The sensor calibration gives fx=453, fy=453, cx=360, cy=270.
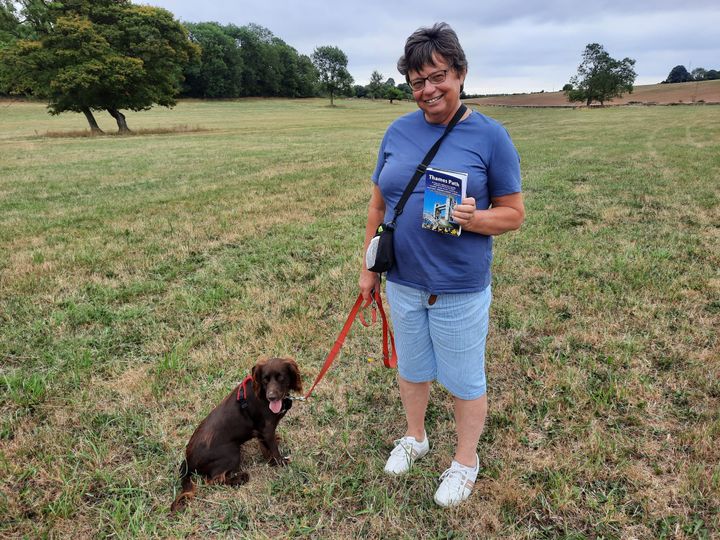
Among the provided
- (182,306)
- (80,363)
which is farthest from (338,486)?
(182,306)

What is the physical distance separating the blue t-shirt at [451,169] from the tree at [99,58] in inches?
1182

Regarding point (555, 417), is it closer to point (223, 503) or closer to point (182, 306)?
point (223, 503)

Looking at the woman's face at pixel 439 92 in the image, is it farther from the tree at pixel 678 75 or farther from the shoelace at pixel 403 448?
the tree at pixel 678 75

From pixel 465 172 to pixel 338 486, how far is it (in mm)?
1842

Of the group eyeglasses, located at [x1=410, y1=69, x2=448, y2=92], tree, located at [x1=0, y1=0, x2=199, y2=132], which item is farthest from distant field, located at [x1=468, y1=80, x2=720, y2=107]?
eyeglasses, located at [x1=410, y1=69, x2=448, y2=92]

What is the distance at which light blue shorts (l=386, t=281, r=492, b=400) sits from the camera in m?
2.22

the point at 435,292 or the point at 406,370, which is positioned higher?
the point at 435,292

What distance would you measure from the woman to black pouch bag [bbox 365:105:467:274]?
0.03m

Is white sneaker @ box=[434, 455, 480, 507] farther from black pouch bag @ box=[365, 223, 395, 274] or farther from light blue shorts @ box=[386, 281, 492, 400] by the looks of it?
black pouch bag @ box=[365, 223, 395, 274]

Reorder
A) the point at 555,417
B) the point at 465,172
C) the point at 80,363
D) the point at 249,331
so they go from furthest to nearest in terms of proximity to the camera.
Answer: the point at 249,331, the point at 80,363, the point at 555,417, the point at 465,172

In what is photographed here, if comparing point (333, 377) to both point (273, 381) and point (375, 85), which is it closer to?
point (273, 381)

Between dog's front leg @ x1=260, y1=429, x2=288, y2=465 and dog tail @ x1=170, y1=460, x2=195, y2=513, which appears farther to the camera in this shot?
dog's front leg @ x1=260, y1=429, x2=288, y2=465

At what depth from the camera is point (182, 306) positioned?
15.4ft

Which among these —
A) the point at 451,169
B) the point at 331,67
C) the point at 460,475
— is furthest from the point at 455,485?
the point at 331,67
